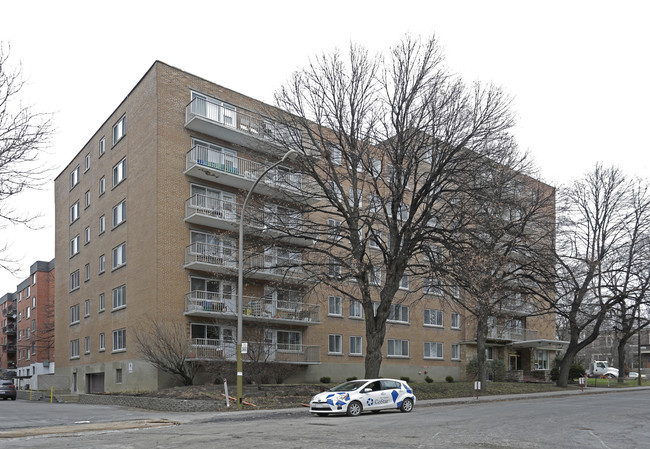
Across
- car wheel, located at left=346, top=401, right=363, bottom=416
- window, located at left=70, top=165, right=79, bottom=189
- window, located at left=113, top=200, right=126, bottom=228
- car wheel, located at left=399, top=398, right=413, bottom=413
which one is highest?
window, located at left=70, top=165, right=79, bottom=189

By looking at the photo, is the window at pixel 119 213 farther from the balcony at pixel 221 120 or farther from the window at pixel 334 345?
the window at pixel 334 345

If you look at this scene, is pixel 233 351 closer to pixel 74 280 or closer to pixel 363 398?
pixel 363 398

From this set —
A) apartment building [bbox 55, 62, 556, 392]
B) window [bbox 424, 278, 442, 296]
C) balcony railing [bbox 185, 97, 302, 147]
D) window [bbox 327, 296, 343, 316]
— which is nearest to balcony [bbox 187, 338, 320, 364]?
apartment building [bbox 55, 62, 556, 392]

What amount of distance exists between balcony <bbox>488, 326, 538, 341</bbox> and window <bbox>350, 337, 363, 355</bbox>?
1151 cm

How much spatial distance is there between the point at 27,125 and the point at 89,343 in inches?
1056

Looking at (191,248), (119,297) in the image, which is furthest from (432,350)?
(119,297)

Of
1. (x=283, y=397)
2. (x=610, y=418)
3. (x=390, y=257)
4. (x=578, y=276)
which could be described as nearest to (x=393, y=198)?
(x=390, y=257)

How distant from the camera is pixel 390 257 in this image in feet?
91.8

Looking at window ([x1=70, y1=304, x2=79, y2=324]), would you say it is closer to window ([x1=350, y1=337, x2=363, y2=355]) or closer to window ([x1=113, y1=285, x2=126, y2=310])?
window ([x1=113, y1=285, x2=126, y2=310])

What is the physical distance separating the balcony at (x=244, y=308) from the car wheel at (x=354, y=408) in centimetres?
1010

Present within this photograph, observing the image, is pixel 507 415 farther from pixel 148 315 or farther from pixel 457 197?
pixel 148 315

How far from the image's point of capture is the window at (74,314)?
1752 inches

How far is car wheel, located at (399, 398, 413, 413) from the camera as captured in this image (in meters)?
22.7

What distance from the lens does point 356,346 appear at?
42.8 metres
